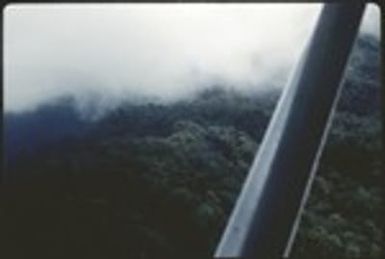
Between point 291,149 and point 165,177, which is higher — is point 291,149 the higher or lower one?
the higher one

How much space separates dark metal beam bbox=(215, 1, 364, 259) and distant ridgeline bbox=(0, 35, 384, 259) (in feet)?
12.2

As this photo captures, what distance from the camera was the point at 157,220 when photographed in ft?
16.5

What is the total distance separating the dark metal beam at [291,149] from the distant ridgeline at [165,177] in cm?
373

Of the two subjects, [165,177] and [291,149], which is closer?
[291,149]

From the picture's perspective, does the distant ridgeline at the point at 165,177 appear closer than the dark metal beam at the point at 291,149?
No

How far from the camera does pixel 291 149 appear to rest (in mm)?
A: 814

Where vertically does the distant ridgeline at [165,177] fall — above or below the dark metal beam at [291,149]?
below

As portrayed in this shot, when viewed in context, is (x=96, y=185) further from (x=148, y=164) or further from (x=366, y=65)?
(x=366, y=65)

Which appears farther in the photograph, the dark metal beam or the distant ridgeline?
the distant ridgeline

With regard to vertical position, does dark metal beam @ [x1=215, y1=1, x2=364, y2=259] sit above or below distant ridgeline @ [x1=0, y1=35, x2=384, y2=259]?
above

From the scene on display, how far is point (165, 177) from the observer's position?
5.36 meters

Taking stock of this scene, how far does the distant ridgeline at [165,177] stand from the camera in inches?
193

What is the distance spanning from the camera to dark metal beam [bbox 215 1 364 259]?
74 centimetres

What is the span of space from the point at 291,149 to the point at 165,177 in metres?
4.58
